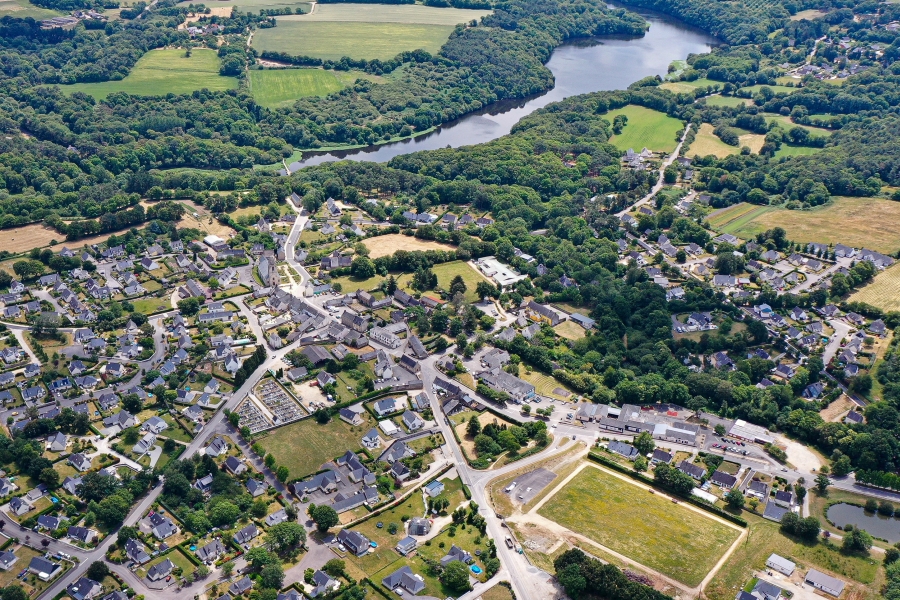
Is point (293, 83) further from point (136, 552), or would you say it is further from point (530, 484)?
point (136, 552)

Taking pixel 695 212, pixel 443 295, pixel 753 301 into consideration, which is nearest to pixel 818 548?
pixel 753 301

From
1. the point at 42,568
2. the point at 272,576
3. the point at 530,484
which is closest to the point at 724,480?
the point at 530,484

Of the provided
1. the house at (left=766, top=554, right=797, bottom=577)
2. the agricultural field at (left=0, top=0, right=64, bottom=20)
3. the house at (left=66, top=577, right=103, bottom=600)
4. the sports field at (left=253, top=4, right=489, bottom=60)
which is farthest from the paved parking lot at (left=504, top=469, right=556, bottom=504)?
the agricultural field at (left=0, top=0, right=64, bottom=20)

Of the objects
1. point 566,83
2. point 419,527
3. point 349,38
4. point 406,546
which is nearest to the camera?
point 406,546

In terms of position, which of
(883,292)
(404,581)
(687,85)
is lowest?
(404,581)

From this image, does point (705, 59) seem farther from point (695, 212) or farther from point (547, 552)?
point (547, 552)

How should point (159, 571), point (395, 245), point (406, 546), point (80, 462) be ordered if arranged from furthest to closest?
A: point (395, 245), point (80, 462), point (406, 546), point (159, 571)

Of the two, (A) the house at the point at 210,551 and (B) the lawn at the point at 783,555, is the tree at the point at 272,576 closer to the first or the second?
(A) the house at the point at 210,551

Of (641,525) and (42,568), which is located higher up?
(641,525)
